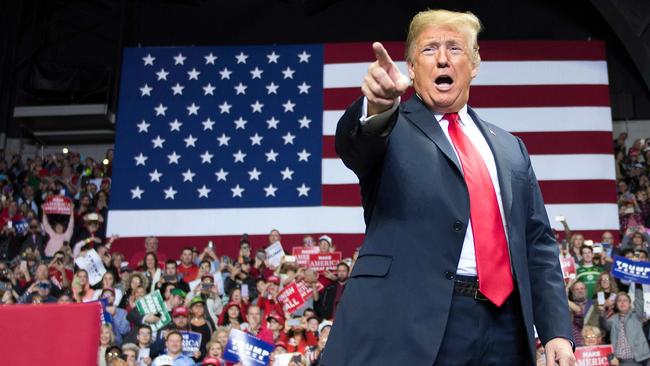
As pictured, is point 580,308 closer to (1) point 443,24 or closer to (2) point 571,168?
(2) point 571,168

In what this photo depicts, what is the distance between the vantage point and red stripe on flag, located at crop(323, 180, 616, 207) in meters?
11.7

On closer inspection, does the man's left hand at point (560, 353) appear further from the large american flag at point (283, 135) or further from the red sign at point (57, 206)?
the red sign at point (57, 206)

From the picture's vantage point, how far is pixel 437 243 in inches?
70.3

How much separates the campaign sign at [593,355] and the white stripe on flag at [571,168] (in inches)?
218

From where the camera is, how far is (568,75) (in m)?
12.4

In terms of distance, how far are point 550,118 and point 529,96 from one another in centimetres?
45

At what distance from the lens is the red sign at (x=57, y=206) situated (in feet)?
36.9

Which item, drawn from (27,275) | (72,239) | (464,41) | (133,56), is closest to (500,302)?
(464,41)

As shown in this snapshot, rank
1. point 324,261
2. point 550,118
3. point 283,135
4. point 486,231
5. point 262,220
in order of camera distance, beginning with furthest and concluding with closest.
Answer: point 283,135, point 550,118, point 262,220, point 324,261, point 486,231

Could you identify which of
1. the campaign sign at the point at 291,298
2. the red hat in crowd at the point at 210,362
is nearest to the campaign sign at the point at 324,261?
the campaign sign at the point at 291,298

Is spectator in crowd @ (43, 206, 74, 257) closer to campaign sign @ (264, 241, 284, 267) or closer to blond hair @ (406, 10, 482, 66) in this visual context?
campaign sign @ (264, 241, 284, 267)

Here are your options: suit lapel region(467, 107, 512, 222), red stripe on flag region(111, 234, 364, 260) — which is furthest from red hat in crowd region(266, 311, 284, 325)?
suit lapel region(467, 107, 512, 222)

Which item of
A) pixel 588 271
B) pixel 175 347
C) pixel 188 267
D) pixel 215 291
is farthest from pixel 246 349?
pixel 588 271

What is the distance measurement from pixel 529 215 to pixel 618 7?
12651 millimetres
